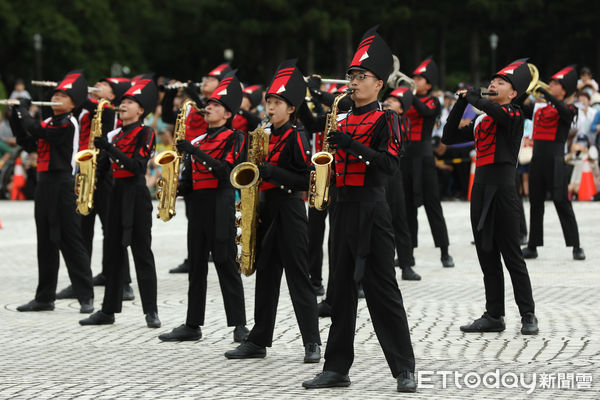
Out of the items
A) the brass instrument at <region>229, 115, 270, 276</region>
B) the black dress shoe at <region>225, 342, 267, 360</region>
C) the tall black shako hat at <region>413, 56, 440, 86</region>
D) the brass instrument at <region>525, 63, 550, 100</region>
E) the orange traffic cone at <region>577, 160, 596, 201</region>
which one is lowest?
the black dress shoe at <region>225, 342, 267, 360</region>

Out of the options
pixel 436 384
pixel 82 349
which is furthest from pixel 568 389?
pixel 82 349

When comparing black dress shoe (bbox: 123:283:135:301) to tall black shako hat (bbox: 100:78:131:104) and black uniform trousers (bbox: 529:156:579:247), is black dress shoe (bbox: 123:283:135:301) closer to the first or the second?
tall black shako hat (bbox: 100:78:131:104)

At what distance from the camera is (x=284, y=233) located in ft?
28.4

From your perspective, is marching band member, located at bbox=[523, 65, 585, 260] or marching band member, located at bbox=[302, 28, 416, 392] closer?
marching band member, located at bbox=[302, 28, 416, 392]

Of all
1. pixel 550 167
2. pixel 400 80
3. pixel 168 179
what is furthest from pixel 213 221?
pixel 550 167

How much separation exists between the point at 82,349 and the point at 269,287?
5.26 ft

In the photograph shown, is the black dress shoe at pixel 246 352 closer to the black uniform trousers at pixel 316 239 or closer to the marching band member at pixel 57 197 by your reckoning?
the black uniform trousers at pixel 316 239

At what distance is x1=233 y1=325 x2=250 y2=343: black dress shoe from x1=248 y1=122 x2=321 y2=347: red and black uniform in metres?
0.57

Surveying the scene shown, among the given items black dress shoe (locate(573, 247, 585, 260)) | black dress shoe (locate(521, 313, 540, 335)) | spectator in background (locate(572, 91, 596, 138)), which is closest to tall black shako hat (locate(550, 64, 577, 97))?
black dress shoe (locate(573, 247, 585, 260))

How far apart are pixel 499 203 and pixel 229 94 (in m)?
2.35

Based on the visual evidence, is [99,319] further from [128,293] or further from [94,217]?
[94,217]

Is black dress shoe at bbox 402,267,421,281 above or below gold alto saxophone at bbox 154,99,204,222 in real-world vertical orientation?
below

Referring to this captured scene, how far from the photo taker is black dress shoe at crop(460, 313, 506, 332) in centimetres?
971

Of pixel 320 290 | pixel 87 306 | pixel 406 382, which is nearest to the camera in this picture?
pixel 406 382
